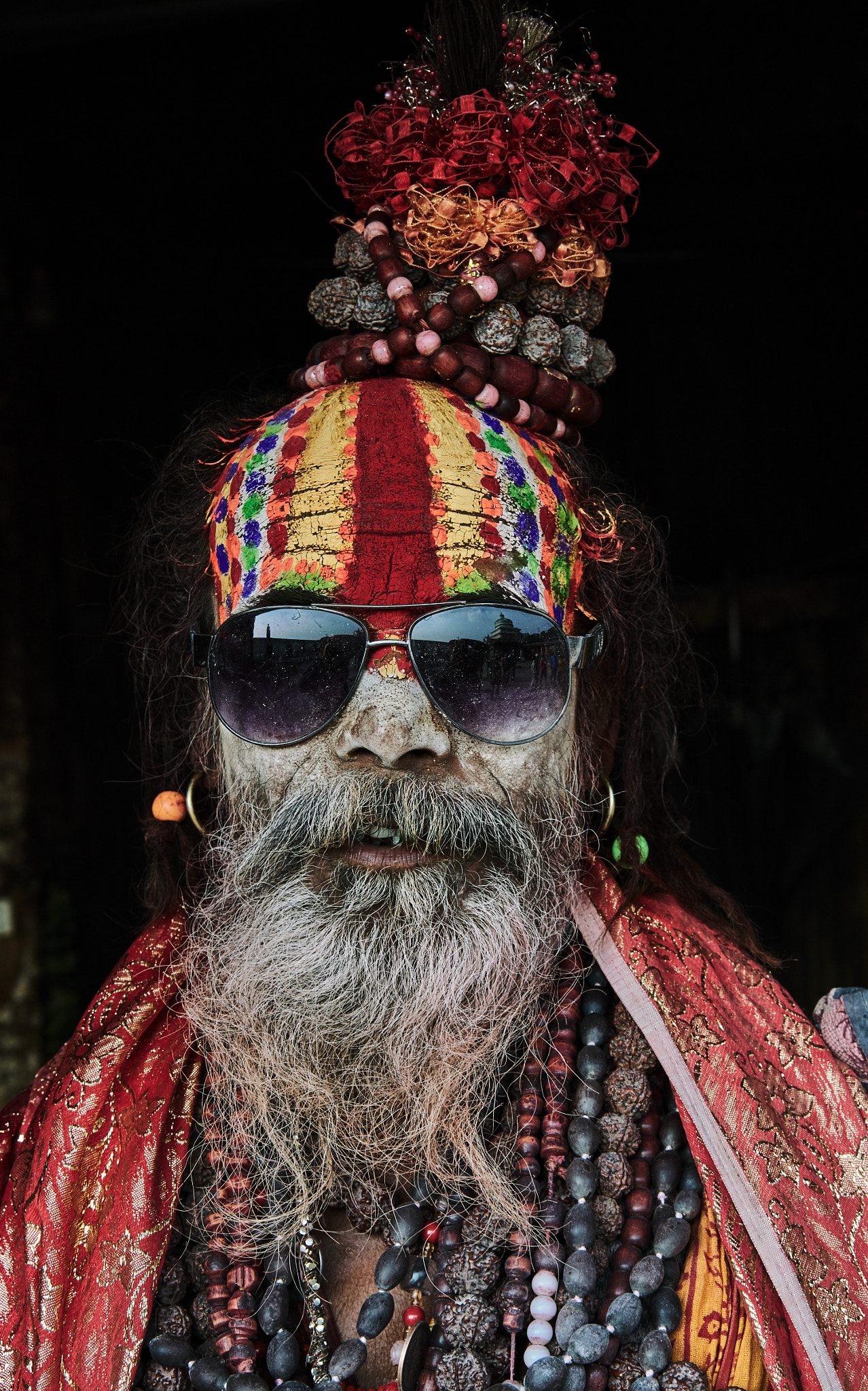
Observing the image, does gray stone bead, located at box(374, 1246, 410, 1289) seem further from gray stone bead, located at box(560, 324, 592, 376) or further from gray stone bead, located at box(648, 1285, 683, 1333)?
gray stone bead, located at box(560, 324, 592, 376)

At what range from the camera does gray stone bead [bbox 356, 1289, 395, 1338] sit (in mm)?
1496

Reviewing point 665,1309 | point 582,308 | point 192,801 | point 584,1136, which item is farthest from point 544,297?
point 665,1309

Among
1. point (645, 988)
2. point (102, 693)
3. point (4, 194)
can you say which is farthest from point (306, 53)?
point (645, 988)

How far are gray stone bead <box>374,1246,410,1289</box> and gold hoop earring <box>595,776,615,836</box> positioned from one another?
0.71m

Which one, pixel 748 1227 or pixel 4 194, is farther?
pixel 4 194

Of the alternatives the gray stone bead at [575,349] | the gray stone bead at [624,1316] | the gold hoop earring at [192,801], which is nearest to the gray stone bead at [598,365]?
the gray stone bead at [575,349]

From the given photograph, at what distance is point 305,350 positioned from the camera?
12.7 ft

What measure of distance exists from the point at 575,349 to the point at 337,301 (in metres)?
0.40

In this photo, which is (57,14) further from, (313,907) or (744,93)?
(313,907)

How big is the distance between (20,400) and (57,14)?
0.98 meters

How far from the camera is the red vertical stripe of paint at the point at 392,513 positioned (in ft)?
5.41

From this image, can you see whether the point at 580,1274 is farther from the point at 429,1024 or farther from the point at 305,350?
the point at 305,350

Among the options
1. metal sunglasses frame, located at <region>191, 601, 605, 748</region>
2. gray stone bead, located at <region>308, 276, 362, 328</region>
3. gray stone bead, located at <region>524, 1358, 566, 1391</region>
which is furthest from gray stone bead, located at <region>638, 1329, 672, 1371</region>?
gray stone bead, located at <region>308, 276, 362, 328</region>

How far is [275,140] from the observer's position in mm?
3252
